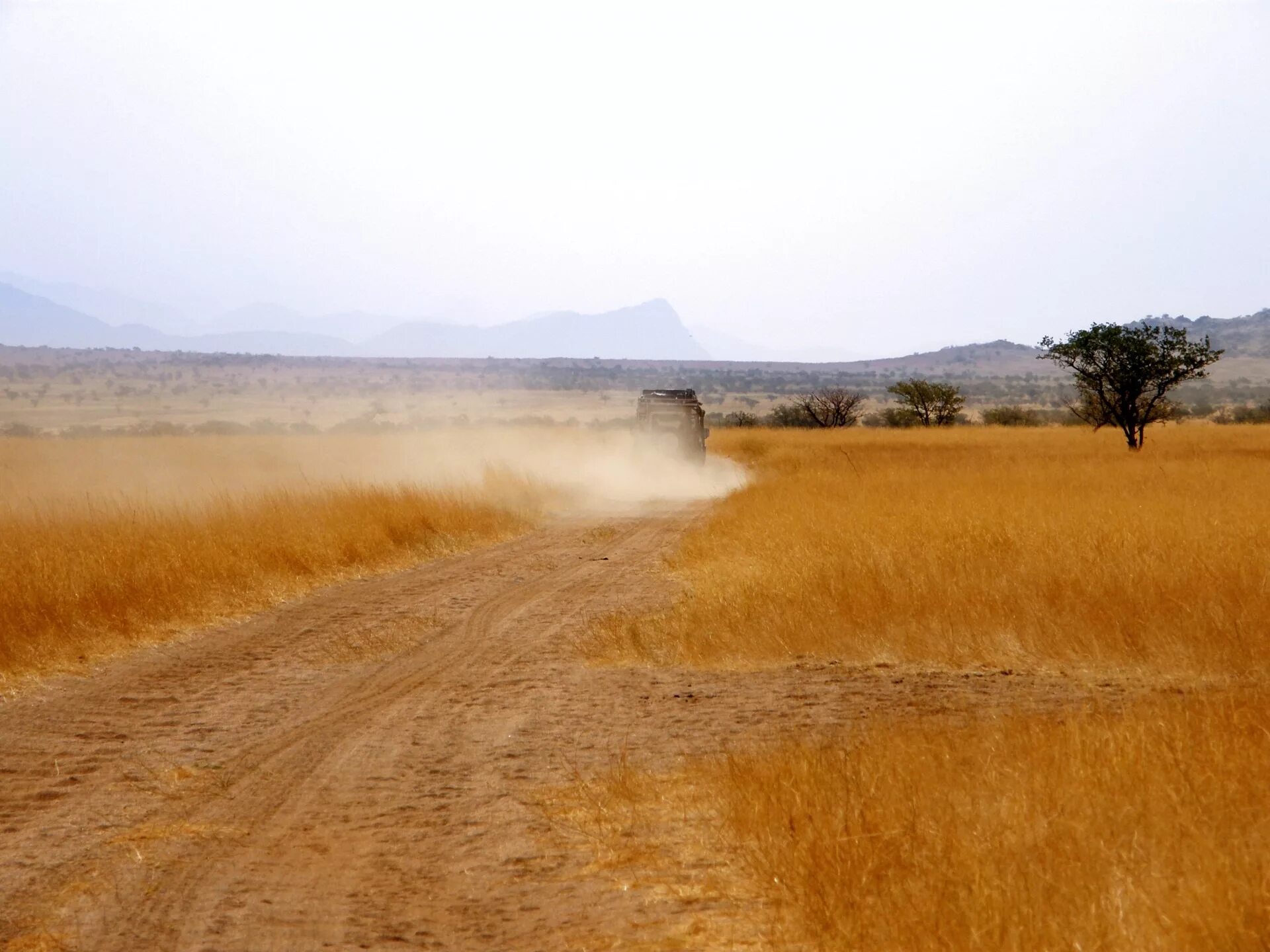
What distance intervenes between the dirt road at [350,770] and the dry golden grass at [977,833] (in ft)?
1.52

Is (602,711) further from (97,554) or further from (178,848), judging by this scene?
(97,554)

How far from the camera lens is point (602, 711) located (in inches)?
313

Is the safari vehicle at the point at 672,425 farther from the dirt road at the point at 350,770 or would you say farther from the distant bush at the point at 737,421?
the distant bush at the point at 737,421

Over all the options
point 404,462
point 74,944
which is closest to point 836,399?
point 404,462

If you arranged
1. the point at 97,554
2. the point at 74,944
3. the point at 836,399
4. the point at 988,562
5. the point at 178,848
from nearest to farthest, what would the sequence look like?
the point at 74,944, the point at 178,848, the point at 988,562, the point at 97,554, the point at 836,399

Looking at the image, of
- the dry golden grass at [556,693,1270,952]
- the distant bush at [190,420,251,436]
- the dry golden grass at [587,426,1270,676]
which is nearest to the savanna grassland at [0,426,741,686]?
the dry golden grass at [587,426,1270,676]

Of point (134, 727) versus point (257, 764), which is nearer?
point (257, 764)

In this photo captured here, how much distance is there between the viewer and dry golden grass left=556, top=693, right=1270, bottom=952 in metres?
3.90

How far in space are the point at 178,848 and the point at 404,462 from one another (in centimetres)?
3152

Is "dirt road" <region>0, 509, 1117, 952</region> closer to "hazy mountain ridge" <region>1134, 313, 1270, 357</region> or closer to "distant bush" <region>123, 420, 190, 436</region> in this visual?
"distant bush" <region>123, 420, 190, 436</region>

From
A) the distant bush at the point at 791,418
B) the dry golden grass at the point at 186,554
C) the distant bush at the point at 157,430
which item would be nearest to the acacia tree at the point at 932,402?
the distant bush at the point at 791,418

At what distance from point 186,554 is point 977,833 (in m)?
10.5

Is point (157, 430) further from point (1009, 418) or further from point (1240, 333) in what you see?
point (1240, 333)

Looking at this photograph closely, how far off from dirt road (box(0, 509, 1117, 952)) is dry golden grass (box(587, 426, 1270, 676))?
75 centimetres
